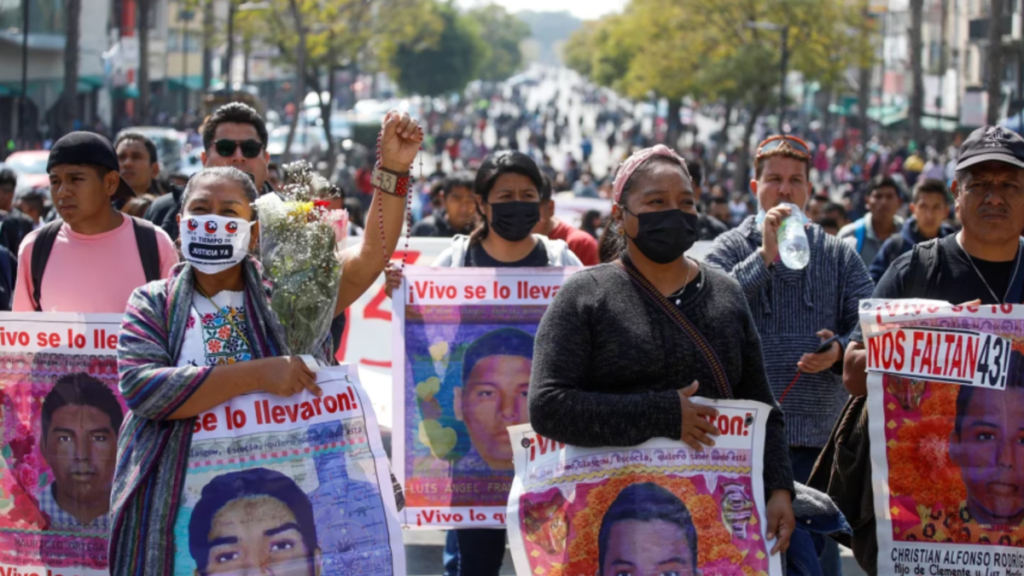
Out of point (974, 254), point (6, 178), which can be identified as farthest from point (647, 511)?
point (6, 178)

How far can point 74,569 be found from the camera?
5070mm

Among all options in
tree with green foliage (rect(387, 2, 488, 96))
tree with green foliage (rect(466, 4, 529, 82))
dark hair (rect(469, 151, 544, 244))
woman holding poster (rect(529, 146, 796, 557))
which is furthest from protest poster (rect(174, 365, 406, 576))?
tree with green foliage (rect(466, 4, 529, 82))

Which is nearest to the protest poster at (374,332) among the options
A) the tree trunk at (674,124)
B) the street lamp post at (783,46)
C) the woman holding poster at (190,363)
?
the woman holding poster at (190,363)

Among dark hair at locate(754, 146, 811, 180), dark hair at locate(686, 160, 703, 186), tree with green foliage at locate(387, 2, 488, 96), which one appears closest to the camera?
dark hair at locate(754, 146, 811, 180)

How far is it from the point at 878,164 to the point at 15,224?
1163 inches

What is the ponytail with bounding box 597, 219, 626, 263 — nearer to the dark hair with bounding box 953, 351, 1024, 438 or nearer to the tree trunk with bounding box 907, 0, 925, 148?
the dark hair with bounding box 953, 351, 1024, 438

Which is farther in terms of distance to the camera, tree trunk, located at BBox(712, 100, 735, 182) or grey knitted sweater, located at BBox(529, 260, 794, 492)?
tree trunk, located at BBox(712, 100, 735, 182)

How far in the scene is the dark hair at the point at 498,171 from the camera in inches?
234

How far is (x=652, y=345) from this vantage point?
374 centimetres

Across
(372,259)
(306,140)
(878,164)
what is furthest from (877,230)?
(306,140)

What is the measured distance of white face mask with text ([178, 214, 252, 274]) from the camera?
4.00 meters
